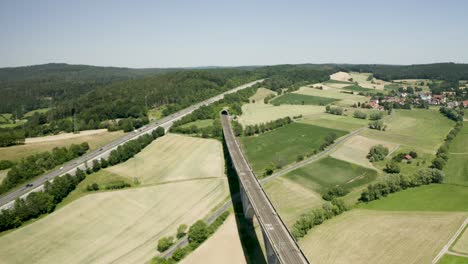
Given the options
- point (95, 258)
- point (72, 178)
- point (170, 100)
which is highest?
point (170, 100)

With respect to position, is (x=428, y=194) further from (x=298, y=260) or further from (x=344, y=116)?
(x=344, y=116)

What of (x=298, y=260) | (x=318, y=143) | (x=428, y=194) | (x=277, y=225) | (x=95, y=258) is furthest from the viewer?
(x=318, y=143)

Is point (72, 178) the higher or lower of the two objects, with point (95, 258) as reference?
higher

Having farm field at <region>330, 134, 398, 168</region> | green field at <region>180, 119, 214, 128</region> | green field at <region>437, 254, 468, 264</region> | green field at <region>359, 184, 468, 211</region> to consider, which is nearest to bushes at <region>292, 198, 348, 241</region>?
green field at <region>359, 184, 468, 211</region>

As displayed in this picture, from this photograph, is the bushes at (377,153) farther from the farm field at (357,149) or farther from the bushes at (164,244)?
the bushes at (164,244)

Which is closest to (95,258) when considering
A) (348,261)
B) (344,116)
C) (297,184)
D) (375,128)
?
(348,261)

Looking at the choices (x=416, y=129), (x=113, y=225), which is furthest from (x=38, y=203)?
(x=416, y=129)

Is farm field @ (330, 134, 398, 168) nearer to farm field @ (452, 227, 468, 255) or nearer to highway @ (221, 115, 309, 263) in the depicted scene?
farm field @ (452, 227, 468, 255)

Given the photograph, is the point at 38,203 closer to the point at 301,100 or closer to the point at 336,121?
the point at 336,121
